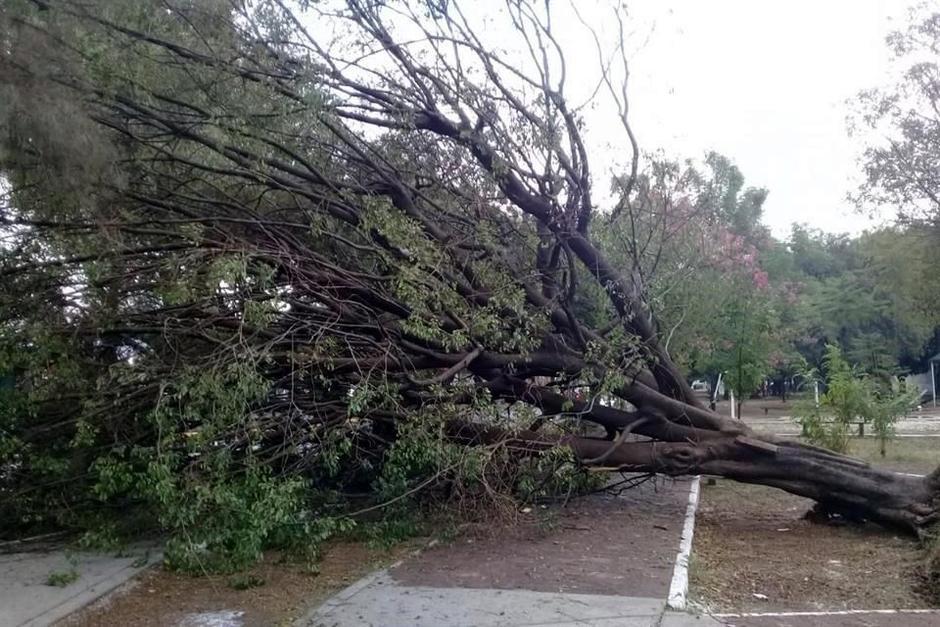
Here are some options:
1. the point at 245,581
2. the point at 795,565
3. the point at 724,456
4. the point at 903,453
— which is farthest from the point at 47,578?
the point at 903,453

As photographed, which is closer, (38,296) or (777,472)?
(38,296)

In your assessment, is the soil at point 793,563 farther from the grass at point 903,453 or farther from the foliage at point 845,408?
the grass at point 903,453

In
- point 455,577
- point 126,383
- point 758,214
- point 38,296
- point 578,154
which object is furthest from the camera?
point 758,214

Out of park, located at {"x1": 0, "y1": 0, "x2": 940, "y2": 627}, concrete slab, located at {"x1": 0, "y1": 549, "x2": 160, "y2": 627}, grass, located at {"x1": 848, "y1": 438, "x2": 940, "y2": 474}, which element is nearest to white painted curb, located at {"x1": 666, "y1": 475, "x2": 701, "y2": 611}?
park, located at {"x1": 0, "y1": 0, "x2": 940, "y2": 627}

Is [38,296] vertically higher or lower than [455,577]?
higher

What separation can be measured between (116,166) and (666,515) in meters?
7.53

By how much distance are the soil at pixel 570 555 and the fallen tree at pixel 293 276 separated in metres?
0.81

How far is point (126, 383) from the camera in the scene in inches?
344

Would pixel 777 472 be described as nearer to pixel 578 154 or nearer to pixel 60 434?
pixel 578 154

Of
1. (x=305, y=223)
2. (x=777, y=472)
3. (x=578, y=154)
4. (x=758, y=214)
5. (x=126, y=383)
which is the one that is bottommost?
(x=777, y=472)

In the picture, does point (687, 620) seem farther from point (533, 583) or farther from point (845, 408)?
point (845, 408)

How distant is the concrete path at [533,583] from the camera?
6.64 meters

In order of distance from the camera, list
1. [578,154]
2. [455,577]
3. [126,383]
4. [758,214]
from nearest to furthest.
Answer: [455,577] < [126,383] < [578,154] < [758,214]

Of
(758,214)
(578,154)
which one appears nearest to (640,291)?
(578,154)
